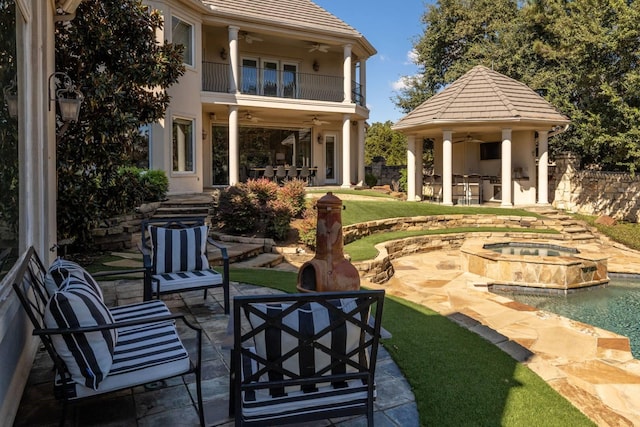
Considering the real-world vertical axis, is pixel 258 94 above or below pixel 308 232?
above

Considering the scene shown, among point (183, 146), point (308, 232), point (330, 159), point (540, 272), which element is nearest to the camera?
point (540, 272)

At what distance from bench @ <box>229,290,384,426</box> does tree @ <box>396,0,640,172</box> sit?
15.7m

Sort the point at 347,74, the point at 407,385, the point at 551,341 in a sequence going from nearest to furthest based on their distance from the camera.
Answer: the point at 407,385
the point at 551,341
the point at 347,74

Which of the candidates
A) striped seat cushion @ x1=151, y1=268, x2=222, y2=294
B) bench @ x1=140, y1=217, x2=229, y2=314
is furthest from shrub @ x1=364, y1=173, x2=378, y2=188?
striped seat cushion @ x1=151, y1=268, x2=222, y2=294

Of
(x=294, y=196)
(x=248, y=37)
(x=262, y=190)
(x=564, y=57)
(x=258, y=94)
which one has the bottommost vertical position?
(x=294, y=196)

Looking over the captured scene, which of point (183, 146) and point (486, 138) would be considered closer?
point (183, 146)

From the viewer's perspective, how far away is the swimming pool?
247 inches

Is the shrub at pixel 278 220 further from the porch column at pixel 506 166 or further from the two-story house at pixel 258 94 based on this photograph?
the porch column at pixel 506 166

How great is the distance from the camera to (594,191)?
1675 cm

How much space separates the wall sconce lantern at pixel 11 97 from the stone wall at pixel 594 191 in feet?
58.9

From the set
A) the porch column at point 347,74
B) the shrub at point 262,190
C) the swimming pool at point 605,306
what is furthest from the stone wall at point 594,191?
the shrub at point 262,190

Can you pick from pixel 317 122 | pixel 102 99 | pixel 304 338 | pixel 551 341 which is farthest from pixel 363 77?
pixel 304 338

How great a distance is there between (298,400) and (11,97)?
9.18 ft

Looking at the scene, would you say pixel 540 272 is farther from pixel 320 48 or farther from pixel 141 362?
pixel 320 48
